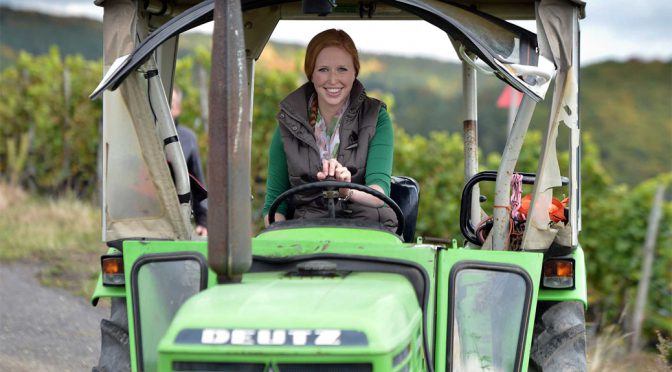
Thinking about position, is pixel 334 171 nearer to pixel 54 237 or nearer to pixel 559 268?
pixel 559 268

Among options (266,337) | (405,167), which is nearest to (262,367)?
(266,337)

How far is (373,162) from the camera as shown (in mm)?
5598

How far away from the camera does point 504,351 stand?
482 cm

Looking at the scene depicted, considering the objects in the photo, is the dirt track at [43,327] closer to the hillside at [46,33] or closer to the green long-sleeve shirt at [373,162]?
the green long-sleeve shirt at [373,162]

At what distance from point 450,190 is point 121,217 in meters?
12.3

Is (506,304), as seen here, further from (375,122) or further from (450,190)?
(450,190)

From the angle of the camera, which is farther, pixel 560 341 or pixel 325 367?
pixel 560 341

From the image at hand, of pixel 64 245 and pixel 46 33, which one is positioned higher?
pixel 46 33

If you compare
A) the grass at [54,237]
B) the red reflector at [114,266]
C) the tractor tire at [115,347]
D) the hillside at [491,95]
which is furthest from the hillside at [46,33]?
the tractor tire at [115,347]

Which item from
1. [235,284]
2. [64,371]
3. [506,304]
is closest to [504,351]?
[506,304]

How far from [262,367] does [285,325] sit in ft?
0.51

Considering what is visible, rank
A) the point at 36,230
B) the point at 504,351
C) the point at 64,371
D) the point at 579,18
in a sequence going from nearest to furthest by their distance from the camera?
the point at 504,351
the point at 579,18
the point at 64,371
the point at 36,230

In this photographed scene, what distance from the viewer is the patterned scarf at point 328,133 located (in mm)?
5684

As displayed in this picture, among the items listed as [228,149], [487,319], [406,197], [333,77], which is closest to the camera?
[228,149]
